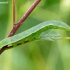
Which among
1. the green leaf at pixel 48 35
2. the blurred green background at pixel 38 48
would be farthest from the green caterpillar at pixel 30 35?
the blurred green background at pixel 38 48

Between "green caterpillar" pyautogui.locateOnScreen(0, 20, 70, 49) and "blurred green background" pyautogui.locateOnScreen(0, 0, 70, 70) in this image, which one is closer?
"green caterpillar" pyautogui.locateOnScreen(0, 20, 70, 49)

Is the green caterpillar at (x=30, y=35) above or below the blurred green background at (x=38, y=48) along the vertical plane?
below

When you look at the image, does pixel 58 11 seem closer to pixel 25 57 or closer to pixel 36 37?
pixel 25 57

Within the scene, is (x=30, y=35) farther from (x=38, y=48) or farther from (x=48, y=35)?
(x=38, y=48)

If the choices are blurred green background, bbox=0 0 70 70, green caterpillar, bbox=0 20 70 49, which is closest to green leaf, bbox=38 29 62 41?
green caterpillar, bbox=0 20 70 49

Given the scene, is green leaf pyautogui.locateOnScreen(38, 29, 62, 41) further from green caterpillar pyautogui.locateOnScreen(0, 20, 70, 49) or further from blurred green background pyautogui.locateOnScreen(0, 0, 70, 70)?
blurred green background pyautogui.locateOnScreen(0, 0, 70, 70)

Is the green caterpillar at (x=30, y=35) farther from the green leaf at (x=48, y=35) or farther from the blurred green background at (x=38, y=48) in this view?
the blurred green background at (x=38, y=48)

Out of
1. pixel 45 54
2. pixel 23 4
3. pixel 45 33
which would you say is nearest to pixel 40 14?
pixel 23 4

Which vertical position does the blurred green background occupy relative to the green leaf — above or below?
above

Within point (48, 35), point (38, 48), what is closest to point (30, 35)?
point (48, 35)
